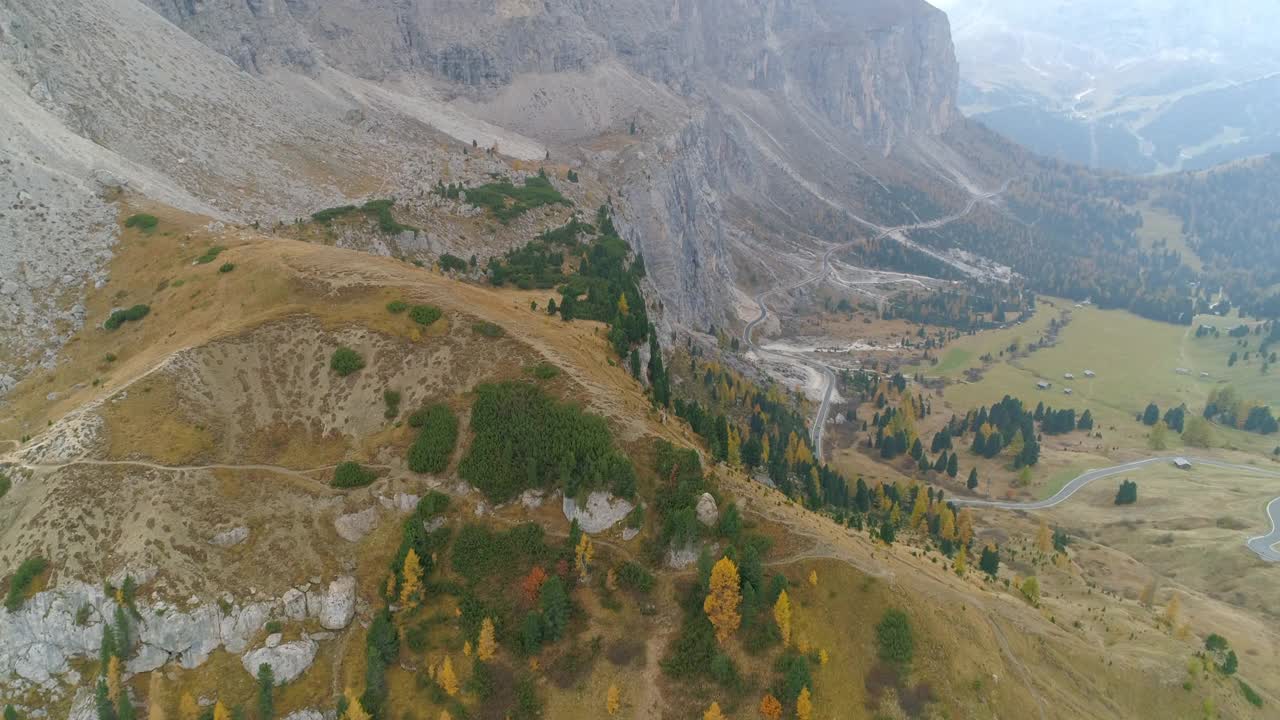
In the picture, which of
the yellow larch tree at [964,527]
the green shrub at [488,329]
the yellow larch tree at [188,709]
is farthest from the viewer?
the yellow larch tree at [964,527]

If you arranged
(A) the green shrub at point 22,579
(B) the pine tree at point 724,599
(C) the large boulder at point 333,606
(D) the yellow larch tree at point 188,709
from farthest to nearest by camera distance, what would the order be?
1. (C) the large boulder at point 333,606
2. (B) the pine tree at point 724,599
3. (A) the green shrub at point 22,579
4. (D) the yellow larch tree at point 188,709

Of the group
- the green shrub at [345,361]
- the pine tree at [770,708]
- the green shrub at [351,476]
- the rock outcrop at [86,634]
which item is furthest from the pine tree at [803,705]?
the green shrub at [345,361]

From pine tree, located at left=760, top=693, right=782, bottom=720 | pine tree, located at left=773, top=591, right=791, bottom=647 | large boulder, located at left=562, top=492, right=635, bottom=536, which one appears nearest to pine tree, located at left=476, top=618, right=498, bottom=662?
large boulder, located at left=562, top=492, right=635, bottom=536

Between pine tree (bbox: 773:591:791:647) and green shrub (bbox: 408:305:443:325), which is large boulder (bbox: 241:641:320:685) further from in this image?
pine tree (bbox: 773:591:791:647)

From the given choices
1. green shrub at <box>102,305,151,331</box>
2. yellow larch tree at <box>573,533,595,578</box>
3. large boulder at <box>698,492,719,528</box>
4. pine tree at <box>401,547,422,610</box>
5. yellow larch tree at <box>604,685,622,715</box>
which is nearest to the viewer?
yellow larch tree at <box>604,685,622,715</box>

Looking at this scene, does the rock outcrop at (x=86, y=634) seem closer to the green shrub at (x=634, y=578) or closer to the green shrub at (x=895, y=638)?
the green shrub at (x=634, y=578)

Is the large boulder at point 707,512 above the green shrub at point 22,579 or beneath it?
above

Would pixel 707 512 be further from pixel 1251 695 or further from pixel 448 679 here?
pixel 1251 695
